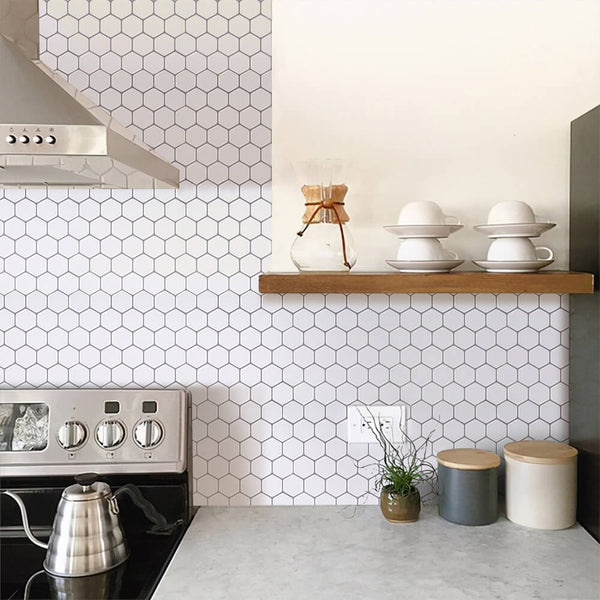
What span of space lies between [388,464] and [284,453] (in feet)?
0.80

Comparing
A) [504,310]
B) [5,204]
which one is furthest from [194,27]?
[504,310]

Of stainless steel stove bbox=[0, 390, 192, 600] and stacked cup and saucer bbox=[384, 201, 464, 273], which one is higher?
stacked cup and saucer bbox=[384, 201, 464, 273]

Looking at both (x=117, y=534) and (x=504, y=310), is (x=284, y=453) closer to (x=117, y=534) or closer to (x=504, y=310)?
(x=117, y=534)

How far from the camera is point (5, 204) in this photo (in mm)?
1808

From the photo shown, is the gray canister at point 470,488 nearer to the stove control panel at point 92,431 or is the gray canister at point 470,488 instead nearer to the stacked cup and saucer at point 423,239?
the stacked cup and saucer at point 423,239

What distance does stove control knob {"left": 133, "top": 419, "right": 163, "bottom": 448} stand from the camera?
5.67ft

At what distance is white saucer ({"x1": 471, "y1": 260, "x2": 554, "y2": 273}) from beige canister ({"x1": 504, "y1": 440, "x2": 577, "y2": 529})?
0.39 metres

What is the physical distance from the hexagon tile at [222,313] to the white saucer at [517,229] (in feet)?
0.73

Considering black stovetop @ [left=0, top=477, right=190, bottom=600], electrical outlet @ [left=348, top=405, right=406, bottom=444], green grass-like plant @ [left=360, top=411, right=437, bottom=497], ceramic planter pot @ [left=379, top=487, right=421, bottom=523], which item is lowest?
black stovetop @ [left=0, top=477, right=190, bottom=600]

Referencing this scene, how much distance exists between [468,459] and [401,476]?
149mm

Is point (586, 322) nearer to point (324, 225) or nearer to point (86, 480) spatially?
point (324, 225)

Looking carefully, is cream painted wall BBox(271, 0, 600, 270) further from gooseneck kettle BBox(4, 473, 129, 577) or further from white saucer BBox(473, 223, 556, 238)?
gooseneck kettle BBox(4, 473, 129, 577)

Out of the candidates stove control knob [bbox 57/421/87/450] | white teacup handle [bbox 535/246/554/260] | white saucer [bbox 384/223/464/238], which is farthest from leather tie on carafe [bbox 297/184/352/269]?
stove control knob [bbox 57/421/87/450]

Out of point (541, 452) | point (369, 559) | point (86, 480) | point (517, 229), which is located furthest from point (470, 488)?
point (86, 480)
